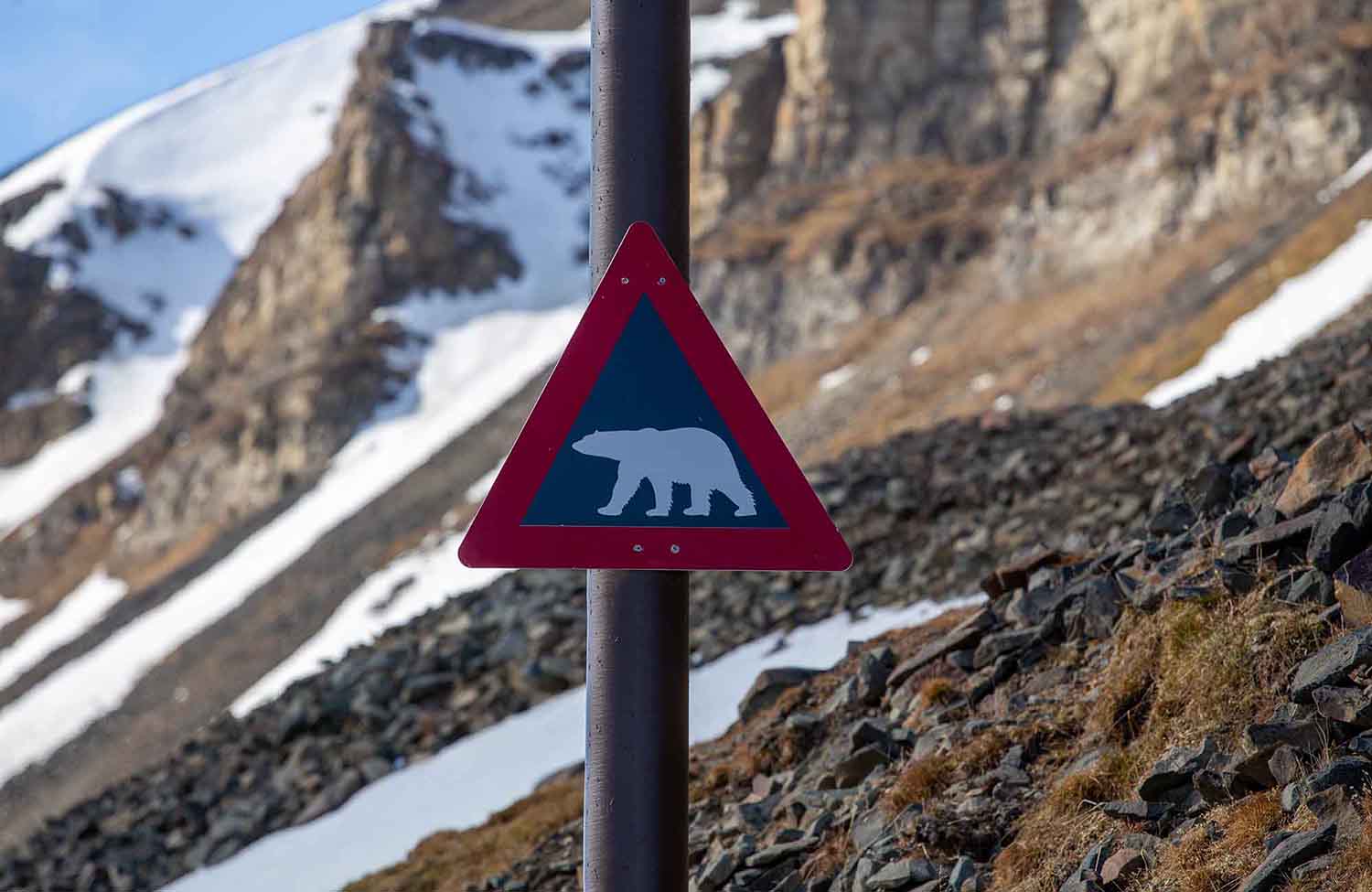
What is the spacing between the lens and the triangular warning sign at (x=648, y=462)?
3084 millimetres

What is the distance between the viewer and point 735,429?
3.16m

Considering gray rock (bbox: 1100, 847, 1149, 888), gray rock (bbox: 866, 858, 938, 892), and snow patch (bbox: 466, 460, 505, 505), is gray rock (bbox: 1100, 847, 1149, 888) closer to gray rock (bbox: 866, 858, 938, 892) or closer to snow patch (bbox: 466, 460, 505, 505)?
gray rock (bbox: 866, 858, 938, 892)

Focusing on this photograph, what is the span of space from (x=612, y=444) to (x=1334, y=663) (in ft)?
8.45

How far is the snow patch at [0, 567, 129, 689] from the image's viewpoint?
2534 inches

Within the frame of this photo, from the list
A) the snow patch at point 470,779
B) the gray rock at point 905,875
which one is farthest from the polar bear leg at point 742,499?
the snow patch at point 470,779

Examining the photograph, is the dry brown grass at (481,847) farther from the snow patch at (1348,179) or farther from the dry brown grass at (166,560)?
the dry brown grass at (166,560)

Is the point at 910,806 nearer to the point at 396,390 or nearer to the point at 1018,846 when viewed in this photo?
the point at 1018,846

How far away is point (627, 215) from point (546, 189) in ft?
342

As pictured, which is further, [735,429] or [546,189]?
[546,189]

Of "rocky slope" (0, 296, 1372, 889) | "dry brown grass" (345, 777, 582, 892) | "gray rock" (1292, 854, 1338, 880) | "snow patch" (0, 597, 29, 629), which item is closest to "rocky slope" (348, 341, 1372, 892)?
"gray rock" (1292, 854, 1338, 880)

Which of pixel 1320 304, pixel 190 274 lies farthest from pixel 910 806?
pixel 190 274

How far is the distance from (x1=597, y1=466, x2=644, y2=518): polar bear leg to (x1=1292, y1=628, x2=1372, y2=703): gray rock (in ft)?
7.92

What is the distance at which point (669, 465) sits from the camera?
122 inches

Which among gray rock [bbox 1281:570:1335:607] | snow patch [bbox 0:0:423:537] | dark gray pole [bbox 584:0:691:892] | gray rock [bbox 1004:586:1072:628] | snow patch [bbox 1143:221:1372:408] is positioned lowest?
snow patch [bbox 1143:221:1372:408]
